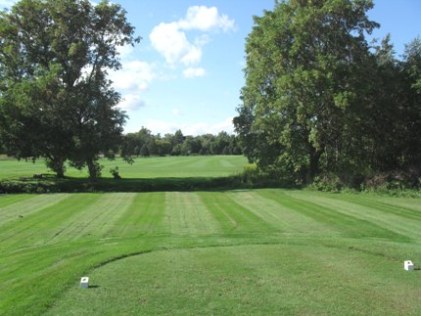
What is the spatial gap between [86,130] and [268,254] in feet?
100

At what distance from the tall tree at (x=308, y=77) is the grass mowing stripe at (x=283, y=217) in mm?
9725

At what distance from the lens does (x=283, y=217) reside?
1862 cm

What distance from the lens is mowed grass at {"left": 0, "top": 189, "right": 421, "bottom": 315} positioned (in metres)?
7.43

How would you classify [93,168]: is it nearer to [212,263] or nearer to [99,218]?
[99,218]

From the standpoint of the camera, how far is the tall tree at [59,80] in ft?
124

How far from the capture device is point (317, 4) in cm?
3378

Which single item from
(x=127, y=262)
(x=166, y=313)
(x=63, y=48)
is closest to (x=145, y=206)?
(x=127, y=262)

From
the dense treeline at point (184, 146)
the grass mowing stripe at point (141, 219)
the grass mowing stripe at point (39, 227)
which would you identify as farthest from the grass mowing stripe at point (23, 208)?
the dense treeline at point (184, 146)

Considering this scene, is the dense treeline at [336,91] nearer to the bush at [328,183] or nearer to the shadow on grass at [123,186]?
the bush at [328,183]

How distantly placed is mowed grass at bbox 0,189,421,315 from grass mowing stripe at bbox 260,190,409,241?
0.04 m

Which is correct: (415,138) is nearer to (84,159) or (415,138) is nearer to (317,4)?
(317,4)

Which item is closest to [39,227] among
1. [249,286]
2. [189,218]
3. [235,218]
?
[189,218]

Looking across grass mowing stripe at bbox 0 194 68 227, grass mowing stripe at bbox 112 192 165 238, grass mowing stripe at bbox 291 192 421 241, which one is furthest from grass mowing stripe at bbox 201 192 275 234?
grass mowing stripe at bbox 0 194 68 227

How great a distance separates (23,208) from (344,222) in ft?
47.0
